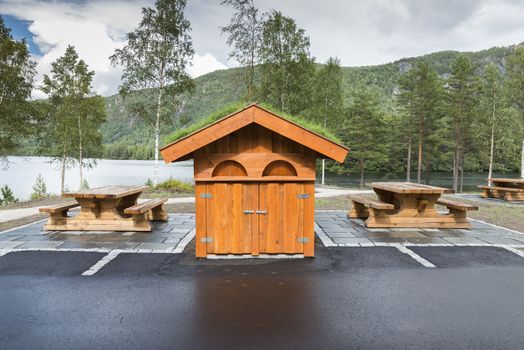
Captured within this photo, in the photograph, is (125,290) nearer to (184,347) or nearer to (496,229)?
(184,347)

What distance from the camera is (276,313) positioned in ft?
11.3

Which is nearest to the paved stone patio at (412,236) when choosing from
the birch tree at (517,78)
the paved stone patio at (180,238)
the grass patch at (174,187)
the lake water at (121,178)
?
the paved stone patio at (180,238)

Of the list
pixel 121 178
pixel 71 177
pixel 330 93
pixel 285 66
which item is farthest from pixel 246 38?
pixel 71 177

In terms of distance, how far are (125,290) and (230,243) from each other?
1792 millimetres

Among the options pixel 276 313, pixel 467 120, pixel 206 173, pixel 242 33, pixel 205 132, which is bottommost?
pixel 276 313

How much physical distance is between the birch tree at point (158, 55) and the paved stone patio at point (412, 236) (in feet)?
43.1

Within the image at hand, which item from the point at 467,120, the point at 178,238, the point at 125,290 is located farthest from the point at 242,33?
the point at 467,120

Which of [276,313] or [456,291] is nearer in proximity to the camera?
[276,313]

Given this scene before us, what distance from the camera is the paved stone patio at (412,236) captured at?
6.22m

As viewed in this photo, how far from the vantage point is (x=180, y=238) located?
6531mm

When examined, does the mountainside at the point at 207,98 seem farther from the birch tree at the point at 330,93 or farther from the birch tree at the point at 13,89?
the birch tree at the point at 13,89

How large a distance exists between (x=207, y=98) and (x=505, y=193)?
18.5 meters

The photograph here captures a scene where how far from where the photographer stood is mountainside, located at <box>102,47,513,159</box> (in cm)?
1955

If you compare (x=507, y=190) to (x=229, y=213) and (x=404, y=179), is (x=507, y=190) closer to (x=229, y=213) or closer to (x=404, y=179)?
(x=229, y=213)
